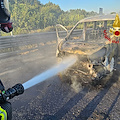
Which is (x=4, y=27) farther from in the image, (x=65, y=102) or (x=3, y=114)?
(x=65, y=102)

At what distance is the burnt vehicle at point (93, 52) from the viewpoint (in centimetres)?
411

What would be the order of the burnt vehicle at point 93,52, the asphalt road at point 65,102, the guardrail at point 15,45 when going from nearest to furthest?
the asphalt road at point 65,102
the burnt vehicle at point 93,52
the guardrail at point 15,45

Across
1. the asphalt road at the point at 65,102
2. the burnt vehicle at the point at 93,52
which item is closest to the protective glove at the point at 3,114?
the asphalt road at the point at 65,102

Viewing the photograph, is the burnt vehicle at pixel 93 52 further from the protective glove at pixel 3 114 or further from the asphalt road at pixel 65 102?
the protective glove at pixel 3 114

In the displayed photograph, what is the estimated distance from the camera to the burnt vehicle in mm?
4113

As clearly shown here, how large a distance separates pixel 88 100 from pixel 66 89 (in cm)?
82

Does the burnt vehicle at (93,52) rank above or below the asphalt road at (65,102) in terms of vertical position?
above

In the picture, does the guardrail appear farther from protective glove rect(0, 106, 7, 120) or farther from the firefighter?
protective glove rect(0, 106, 7, 120)

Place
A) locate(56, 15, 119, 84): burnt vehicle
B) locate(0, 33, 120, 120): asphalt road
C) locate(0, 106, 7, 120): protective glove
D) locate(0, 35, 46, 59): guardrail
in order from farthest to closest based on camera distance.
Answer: locate(0, 35, 46, 59): guardrail
locate(56, 15, 119, 84): burnt vehicle
locate(0, 33, 120, 120): asphalt road
locate(0, 106, 7, 120): protective glove

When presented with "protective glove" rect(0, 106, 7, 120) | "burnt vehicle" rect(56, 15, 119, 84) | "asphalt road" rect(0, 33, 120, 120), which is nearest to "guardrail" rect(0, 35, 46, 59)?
"asphalt road" rect(0, 33, 120, 120)

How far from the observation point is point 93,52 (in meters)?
4.07

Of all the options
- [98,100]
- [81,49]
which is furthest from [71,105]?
[81,49]

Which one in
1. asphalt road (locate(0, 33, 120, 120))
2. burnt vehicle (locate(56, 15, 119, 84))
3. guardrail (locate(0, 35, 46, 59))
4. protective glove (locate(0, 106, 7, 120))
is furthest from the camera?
guardrail (locate(0, 35, 46, 59))

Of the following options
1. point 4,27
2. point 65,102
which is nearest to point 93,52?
point 65,102
